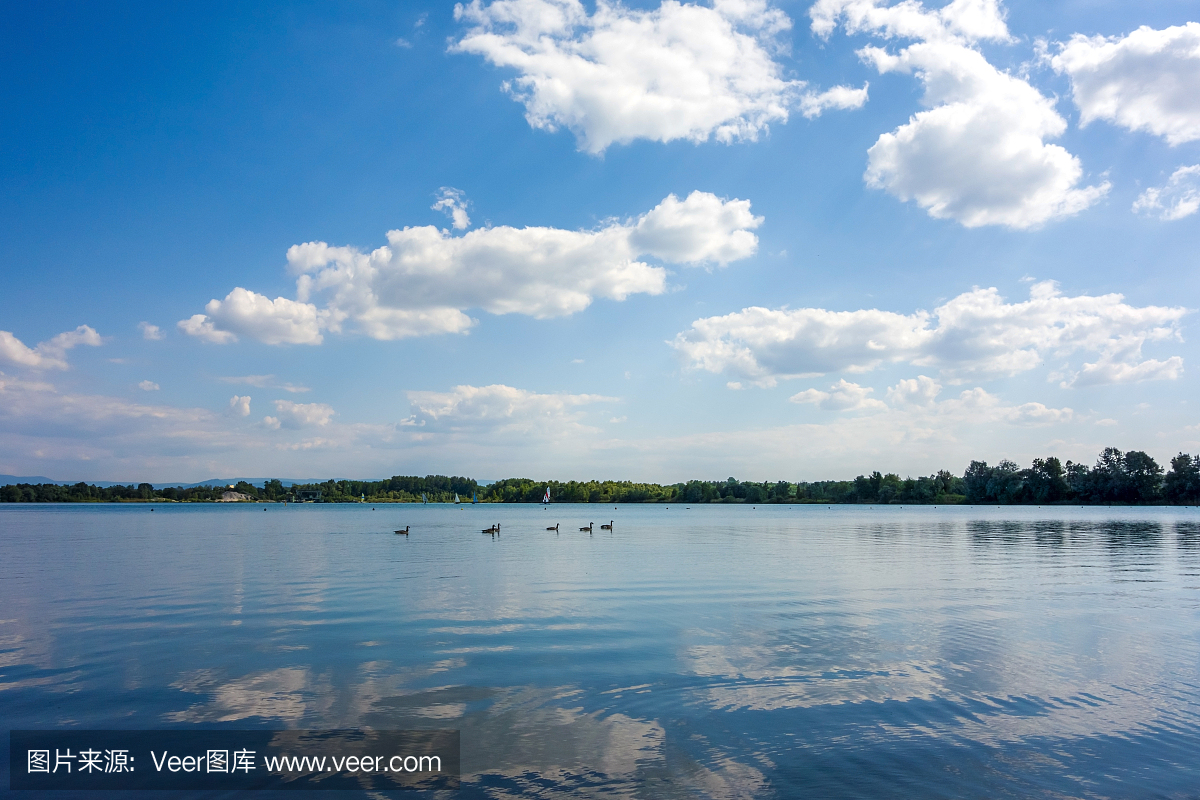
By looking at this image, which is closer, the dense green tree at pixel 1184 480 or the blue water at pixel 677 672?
the blue water at pixel 677 672

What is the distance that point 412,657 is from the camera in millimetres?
15859

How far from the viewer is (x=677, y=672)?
14461mm

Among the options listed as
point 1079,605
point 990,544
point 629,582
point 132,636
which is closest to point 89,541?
point 132,636

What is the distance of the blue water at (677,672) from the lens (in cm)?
953

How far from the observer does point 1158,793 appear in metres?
8.62

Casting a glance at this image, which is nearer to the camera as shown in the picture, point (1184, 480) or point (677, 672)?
point (677, 672)

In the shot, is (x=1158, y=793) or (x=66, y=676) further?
(x=66, y=676)

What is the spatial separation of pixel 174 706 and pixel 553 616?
37.2ft

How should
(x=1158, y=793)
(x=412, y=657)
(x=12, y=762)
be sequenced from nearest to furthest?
(x=1158, y=793) < (x=12, y=762) < (x=412, y=657)

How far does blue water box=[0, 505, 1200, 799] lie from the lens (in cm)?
953

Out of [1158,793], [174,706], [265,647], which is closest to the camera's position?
[1158,793]

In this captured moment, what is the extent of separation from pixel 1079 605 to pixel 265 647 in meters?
26.4

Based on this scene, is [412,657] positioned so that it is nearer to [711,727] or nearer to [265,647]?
[265,647]

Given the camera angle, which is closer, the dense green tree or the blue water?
the blue water
